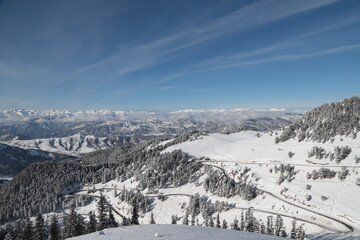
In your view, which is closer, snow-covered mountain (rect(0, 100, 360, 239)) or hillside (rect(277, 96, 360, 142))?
snow-covered mountain (rect(0, 100, 360, 239))

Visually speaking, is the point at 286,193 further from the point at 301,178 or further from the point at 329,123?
the point at 329,123

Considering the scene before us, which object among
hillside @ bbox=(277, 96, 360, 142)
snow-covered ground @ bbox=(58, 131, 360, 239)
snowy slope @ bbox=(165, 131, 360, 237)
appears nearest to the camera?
snow-covered ground @ bbox=(58, 131, 360, 239)

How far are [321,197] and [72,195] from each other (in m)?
138

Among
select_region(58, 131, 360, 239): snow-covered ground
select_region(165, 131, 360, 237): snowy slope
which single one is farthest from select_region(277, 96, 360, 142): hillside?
select_region(58, 131, 360, 239): snow-covered ground

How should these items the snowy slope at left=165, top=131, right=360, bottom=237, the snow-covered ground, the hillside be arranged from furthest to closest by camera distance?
1. the hillside
2. the snowy slope at left=165, top=131, right=360, bottom=237
3. the snow-covered ground

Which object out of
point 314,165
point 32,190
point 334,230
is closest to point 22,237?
point 334,230

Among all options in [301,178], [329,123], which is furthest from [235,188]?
[329,123]

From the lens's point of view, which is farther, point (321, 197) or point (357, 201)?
point (321, 197)

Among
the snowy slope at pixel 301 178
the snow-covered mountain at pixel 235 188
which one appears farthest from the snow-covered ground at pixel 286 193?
the snow-covered mountain at pixel 235 188

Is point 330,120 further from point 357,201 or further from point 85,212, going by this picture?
point 85,212

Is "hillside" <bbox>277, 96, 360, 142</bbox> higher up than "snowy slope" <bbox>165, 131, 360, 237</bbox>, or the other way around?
"hillside" <bbox>277, 96, 360, 142</bbox>

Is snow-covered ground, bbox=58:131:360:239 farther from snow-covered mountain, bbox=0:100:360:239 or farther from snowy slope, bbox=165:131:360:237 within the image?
snow-covered mountain, bbox=0:100:360:239

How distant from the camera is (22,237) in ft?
165

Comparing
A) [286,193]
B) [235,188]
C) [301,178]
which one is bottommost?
A: [235,188]
